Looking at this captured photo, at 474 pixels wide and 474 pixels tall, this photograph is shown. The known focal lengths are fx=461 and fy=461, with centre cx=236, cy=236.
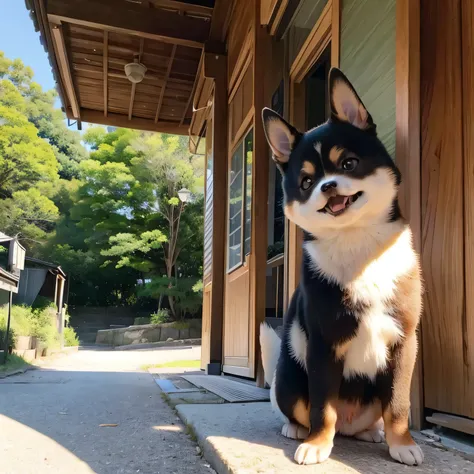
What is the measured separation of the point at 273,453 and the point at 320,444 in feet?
0.58

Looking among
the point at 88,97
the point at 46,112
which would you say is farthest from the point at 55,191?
the point at 88,97

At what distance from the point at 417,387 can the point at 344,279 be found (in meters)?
0.60

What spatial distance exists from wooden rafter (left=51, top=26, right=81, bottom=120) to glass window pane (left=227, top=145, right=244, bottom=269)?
2272 mm

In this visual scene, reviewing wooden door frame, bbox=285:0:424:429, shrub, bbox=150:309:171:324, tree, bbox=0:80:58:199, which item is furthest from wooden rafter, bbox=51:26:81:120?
tree, bbox=0:80:58:199

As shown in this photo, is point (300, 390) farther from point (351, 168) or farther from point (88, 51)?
point (88, 51)

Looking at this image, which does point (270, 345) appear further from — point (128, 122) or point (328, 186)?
point (128, 122)

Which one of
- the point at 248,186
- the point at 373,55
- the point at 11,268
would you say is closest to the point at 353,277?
the point at 373,55

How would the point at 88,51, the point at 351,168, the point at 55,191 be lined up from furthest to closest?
the point at 55,191, the point at 88,51, the point at 351,168

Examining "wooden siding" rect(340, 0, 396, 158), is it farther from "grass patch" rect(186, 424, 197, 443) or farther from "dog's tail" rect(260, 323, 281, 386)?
"grass patch" rect(186, 424, 197, 443)

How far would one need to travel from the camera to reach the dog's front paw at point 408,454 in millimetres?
1351

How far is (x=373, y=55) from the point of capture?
7.10 ft

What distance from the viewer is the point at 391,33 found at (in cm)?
201

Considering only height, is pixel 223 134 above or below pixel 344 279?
above

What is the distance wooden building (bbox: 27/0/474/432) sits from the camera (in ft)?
5.44
